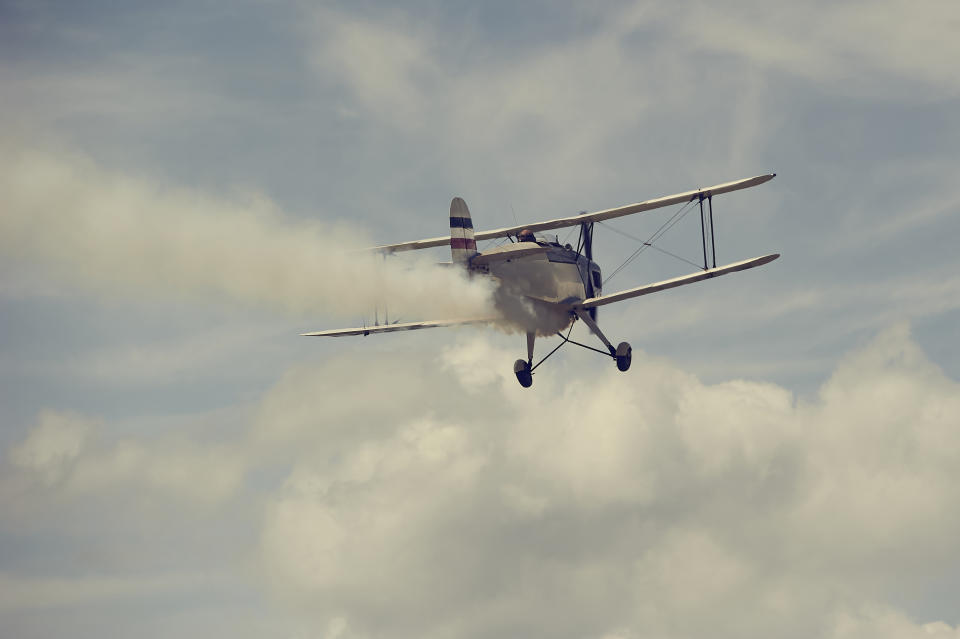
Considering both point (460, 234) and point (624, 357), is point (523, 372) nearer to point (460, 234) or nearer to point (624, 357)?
point (624, 357)

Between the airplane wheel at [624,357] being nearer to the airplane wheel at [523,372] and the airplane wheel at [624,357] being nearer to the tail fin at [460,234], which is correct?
the airplane wheel at [523,372]

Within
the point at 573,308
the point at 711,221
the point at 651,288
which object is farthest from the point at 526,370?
the point at 711,221

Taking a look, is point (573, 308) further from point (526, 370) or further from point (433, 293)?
point (433, 293)

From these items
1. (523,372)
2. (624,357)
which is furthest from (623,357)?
(523,372)

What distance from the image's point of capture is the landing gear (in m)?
40.4

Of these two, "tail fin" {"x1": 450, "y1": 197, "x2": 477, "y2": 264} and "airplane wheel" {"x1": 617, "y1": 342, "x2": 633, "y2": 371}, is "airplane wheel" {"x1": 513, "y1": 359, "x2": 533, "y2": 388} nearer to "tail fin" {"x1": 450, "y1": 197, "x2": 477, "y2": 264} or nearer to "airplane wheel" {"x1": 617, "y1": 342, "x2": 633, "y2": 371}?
"airplane wheel" {"x1": 617, "y1": 342, "x2": 633, "y2": 371}

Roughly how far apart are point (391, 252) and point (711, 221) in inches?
479

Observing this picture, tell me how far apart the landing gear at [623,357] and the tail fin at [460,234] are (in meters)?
7.35

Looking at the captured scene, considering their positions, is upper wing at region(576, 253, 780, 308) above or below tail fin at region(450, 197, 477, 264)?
below

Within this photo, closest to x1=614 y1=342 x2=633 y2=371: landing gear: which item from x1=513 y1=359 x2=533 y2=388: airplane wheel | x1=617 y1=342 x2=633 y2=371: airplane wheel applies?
x1=617 y1=342 x2=633 y2=371: airplane wheel

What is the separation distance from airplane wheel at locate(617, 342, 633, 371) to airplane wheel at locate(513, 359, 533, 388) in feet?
10.6

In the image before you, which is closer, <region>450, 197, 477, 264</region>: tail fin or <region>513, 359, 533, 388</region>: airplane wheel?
<region>450, 197, 477, 264</region>: tail fin

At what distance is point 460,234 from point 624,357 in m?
8.14

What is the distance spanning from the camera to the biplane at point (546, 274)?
120ft
